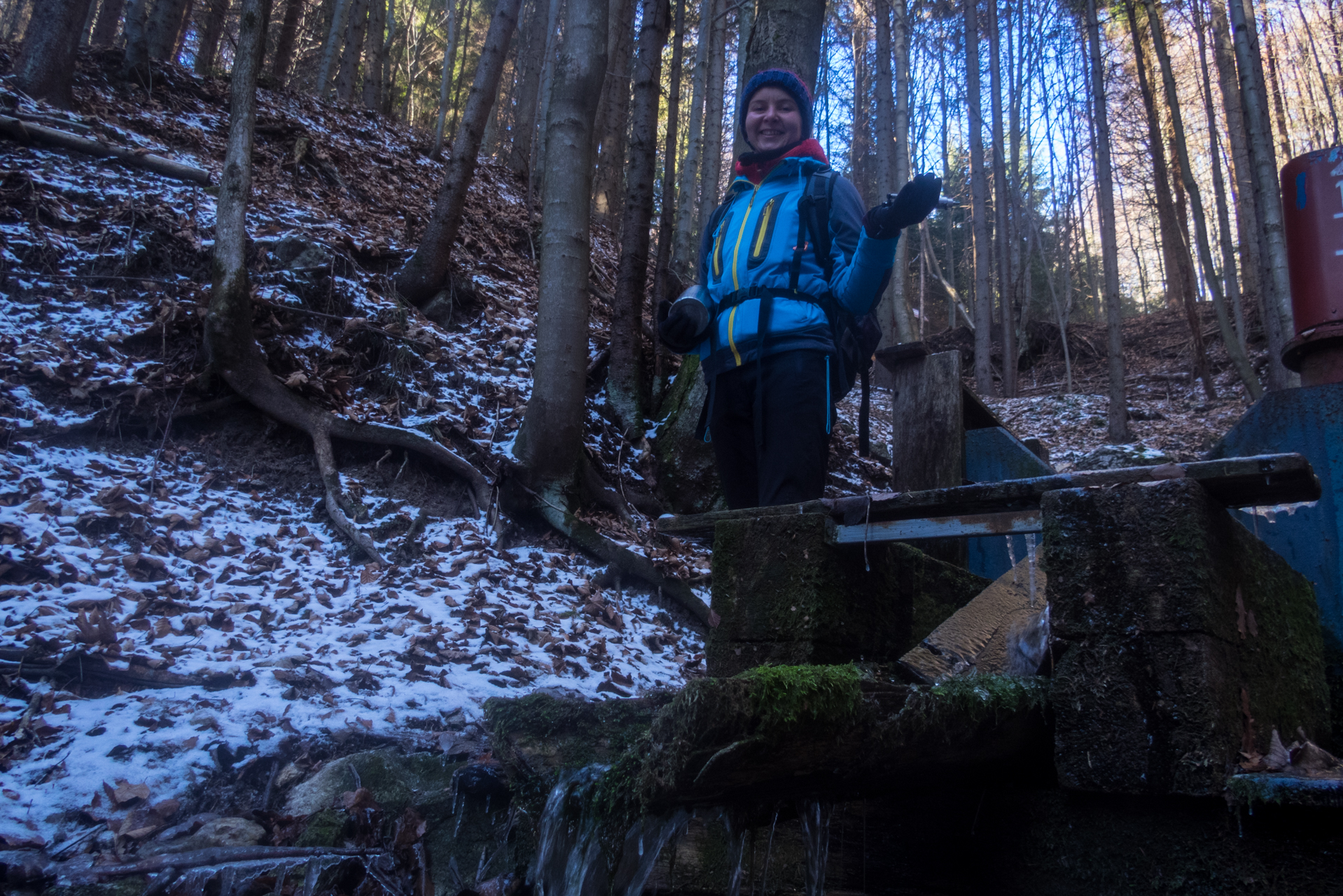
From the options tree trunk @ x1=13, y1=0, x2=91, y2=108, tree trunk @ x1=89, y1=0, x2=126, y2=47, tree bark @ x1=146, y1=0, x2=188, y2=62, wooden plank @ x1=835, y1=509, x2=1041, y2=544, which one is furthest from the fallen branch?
wooden plank @ x1=835, y1=509, x2=1041, y2=544

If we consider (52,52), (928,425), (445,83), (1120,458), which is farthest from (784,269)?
(445,83)

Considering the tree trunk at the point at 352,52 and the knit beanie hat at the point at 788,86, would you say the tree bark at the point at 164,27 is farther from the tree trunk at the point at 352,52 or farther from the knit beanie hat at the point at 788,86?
the knit beanie hat at the point at 788,86

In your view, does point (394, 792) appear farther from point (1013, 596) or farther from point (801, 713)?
point (1013, 596)

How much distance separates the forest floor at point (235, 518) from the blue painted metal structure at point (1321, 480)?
10.4ft

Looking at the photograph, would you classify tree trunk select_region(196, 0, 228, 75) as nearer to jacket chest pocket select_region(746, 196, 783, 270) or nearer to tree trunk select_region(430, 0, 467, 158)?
tree trunk select_region(430, 0, 467, 158)

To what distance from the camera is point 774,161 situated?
3508mm

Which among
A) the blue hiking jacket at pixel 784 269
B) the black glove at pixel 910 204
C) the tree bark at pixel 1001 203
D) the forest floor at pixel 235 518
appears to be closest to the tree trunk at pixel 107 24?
the forest floor at pixel 235 518

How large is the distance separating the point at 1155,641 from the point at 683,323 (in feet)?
6.78

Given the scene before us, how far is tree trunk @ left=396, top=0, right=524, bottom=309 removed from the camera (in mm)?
7828

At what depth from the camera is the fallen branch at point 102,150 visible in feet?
24.1

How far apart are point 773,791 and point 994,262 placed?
25.0 metres

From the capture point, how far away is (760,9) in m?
5.34

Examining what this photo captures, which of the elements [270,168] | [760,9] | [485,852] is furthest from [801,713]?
[270,168]

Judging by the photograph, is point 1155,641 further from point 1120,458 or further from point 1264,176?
point 1264,176
